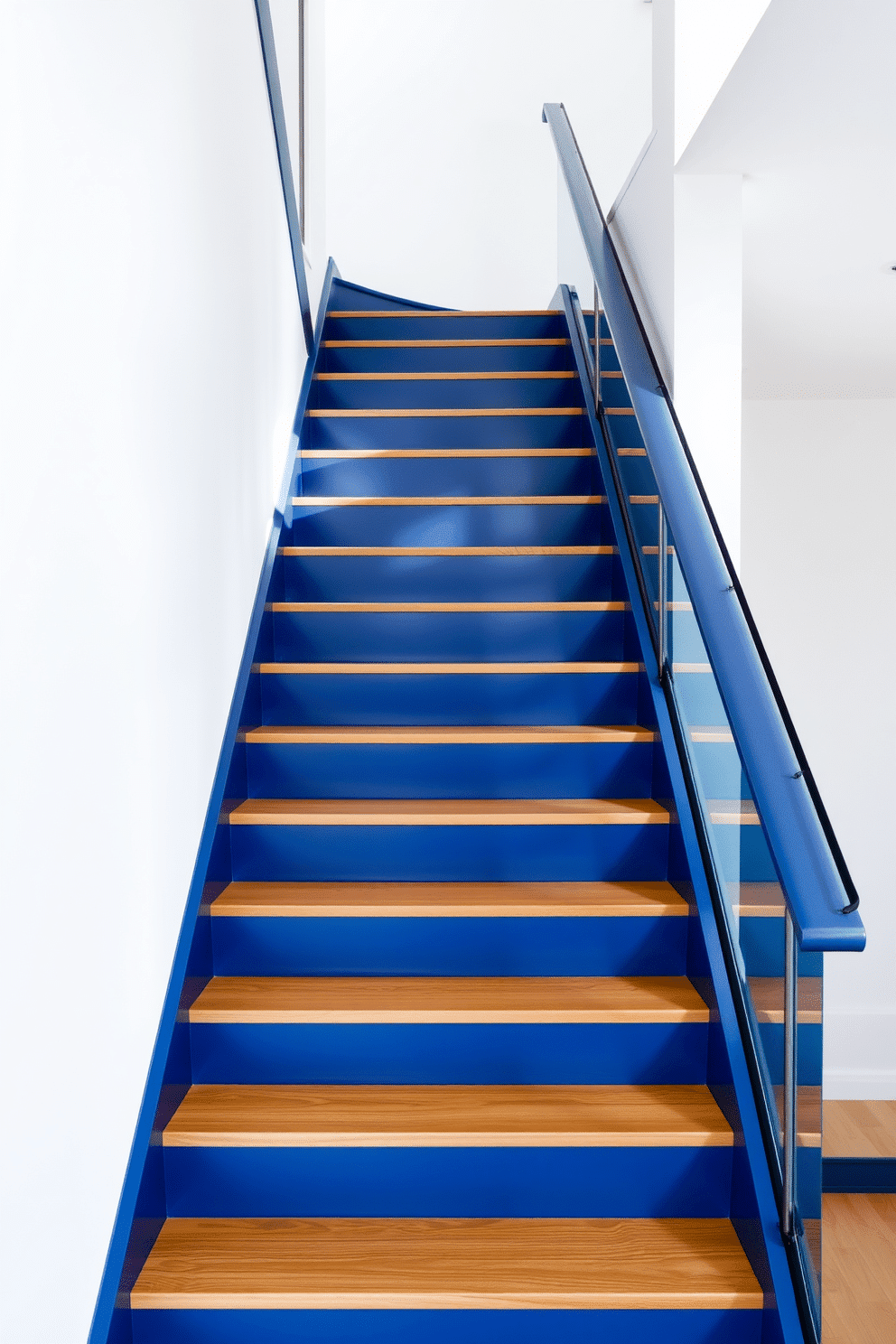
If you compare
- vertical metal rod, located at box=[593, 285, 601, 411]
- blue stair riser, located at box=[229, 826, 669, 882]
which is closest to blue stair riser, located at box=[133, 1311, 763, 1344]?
blue stair riser, located at box=[229, 826, 669, 882]

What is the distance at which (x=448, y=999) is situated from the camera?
82.4 inches

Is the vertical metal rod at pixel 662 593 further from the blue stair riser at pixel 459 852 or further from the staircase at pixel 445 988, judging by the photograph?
the blue stair riser at pixel 459 852

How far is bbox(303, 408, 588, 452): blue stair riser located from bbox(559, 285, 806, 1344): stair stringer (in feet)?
3.38

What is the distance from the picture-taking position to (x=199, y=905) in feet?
6.93

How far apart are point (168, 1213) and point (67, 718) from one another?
1039mm

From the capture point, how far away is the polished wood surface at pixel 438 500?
3.26 meters

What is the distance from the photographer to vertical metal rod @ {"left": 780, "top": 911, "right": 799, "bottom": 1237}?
64.5 inches

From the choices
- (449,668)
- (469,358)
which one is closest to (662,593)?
(449,668)

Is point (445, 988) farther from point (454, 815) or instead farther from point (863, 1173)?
point (863, 1173)

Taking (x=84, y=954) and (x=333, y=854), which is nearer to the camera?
(x=84, y=954)

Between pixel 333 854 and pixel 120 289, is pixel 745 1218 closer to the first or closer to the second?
pixel 333 854

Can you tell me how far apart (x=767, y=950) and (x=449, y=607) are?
4.95ft

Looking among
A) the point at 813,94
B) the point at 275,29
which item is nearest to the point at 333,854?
the point at 813,94

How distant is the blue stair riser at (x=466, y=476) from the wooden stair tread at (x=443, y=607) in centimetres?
60
